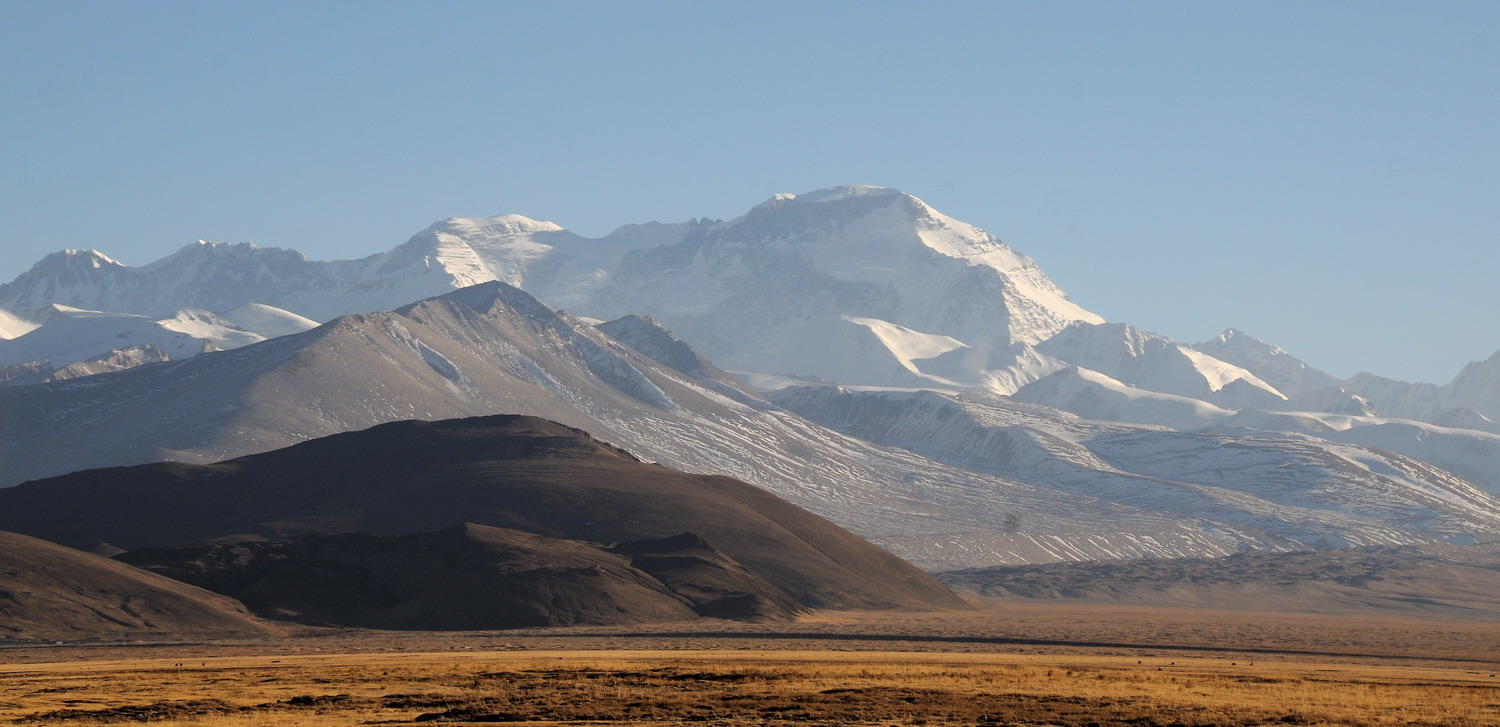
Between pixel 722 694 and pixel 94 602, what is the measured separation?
299 feet

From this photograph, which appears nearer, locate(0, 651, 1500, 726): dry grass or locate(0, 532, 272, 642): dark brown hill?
locate(0, 651, 1500, 726): dry grass

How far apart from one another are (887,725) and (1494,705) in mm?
27501

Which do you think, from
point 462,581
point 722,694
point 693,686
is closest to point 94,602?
point 462,581

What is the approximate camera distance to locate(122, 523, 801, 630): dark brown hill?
536 ft

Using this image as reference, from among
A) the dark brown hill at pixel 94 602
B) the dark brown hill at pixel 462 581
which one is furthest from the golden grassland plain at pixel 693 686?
the dark brown hill at pixel 462 581

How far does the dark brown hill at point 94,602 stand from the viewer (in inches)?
5704

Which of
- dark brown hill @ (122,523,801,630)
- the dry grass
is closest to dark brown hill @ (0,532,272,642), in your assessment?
dark brown hill @ (122,523,801,630)

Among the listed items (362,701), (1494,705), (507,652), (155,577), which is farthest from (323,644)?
(1494,705)

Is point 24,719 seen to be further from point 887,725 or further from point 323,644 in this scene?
point 323,644

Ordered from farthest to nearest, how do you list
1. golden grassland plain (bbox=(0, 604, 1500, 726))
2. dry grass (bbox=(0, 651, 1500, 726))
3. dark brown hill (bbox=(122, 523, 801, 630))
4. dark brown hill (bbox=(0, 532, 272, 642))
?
dark brown hill (bbox=(122, 523, 801, 630))
dark brown hill (bbox=(0, 532, 272, 642))
golden grassland plain (bbox=(0, 604, 1500, 726))
dry grass (bbox=(0, 651, 1500, 726))

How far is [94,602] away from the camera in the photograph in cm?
15050

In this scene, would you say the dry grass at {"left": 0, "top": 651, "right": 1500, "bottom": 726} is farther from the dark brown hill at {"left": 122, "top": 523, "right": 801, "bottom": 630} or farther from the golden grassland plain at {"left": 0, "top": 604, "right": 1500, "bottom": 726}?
the dark brown hill at {"left": 122, "top": 523, "right": 801, "bottom": 630}

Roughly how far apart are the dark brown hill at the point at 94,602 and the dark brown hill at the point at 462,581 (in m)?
8.17

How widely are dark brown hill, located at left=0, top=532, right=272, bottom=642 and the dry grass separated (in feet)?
139
